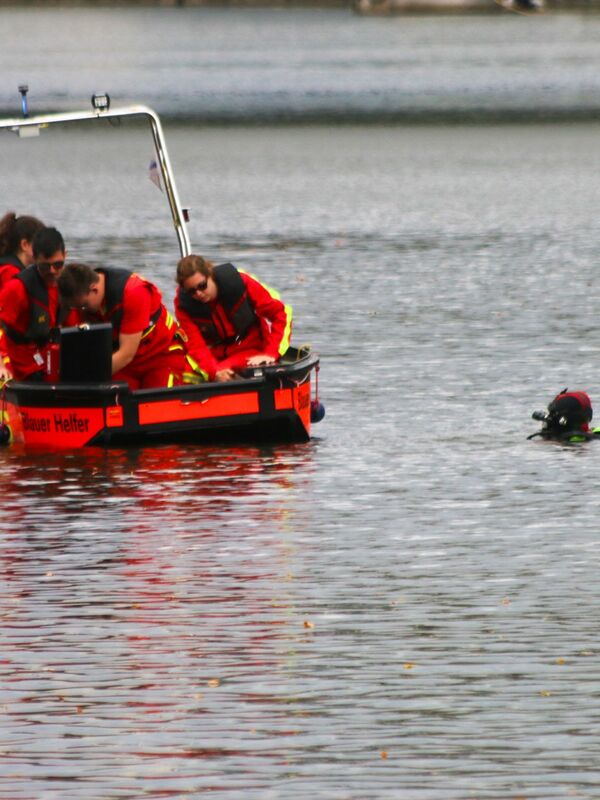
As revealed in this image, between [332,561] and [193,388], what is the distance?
9.00ft

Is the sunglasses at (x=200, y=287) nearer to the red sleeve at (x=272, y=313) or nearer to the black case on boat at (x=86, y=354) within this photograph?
the red sleeve at (x=272, y=313)

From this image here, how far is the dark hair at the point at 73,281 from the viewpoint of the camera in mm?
12922

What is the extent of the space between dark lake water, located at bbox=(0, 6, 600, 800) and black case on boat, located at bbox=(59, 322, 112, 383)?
604 millimetres

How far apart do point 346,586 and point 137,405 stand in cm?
349

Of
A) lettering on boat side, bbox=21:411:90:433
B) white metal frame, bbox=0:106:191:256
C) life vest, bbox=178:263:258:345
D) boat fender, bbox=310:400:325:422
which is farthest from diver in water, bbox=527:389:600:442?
lettering on boat side, bbox=21:411:90:433

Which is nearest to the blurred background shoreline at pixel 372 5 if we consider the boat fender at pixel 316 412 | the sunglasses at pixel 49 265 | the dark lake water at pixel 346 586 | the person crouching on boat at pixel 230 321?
the dark lake water at pixel 346 586

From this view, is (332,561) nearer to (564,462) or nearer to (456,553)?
(456,553)

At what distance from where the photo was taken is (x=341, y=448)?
14.4 meters

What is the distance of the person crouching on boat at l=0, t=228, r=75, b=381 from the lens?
13.2m

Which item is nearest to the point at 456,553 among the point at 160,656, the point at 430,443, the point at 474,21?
the point at 160,656

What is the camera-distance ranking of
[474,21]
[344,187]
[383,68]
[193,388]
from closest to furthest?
1. [193,388]
2. [344,187]
3. [383,68]
4. [474,21]

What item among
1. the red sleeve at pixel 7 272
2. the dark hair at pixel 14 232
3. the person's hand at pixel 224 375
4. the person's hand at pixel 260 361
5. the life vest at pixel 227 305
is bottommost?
the person's hand at pixel 224 375

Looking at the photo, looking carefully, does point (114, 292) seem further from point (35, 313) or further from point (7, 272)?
point (7, 272)

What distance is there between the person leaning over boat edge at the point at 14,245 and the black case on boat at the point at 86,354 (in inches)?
25.5
